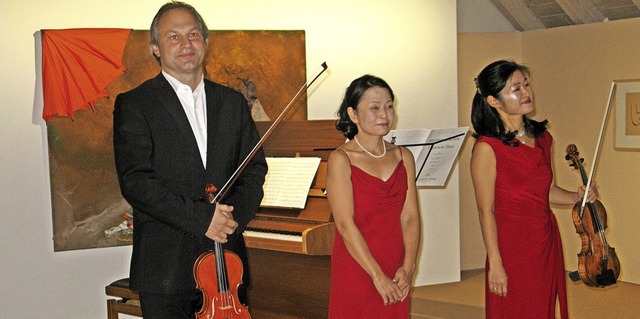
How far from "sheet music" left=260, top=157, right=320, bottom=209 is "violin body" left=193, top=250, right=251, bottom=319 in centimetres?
214

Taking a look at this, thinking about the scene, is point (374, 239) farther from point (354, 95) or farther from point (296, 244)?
point (296, 244)

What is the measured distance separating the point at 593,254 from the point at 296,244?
1.44 meters

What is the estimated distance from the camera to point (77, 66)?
212 inches

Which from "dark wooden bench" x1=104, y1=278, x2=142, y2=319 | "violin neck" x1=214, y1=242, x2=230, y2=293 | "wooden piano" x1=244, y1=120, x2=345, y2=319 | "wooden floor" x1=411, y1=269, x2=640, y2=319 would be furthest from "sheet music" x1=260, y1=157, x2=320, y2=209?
"violin neck" x1=214, y1=242, x2=230, y2=293

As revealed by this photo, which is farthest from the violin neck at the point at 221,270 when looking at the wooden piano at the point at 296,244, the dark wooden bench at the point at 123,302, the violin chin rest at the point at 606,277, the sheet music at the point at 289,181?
the dark wooden bench at the point at 123,302

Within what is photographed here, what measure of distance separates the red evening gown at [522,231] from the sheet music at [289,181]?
57.2 inches

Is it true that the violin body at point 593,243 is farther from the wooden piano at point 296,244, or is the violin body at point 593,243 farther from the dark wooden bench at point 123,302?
the dark wooden bench at point 123,302

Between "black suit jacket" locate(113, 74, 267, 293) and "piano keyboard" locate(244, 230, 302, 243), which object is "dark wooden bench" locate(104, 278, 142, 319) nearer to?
"piano keyboard" locate(244, 230, 302, 243)

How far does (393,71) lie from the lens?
6656 millimetres

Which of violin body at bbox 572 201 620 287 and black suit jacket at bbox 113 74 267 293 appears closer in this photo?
black suit jacket at bbox 113 74 267 293

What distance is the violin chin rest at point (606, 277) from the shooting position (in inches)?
142

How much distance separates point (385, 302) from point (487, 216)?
52cm

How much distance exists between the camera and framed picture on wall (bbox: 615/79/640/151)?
265 inches

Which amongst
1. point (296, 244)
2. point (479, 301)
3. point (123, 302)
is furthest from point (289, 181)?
point (479, 301)
